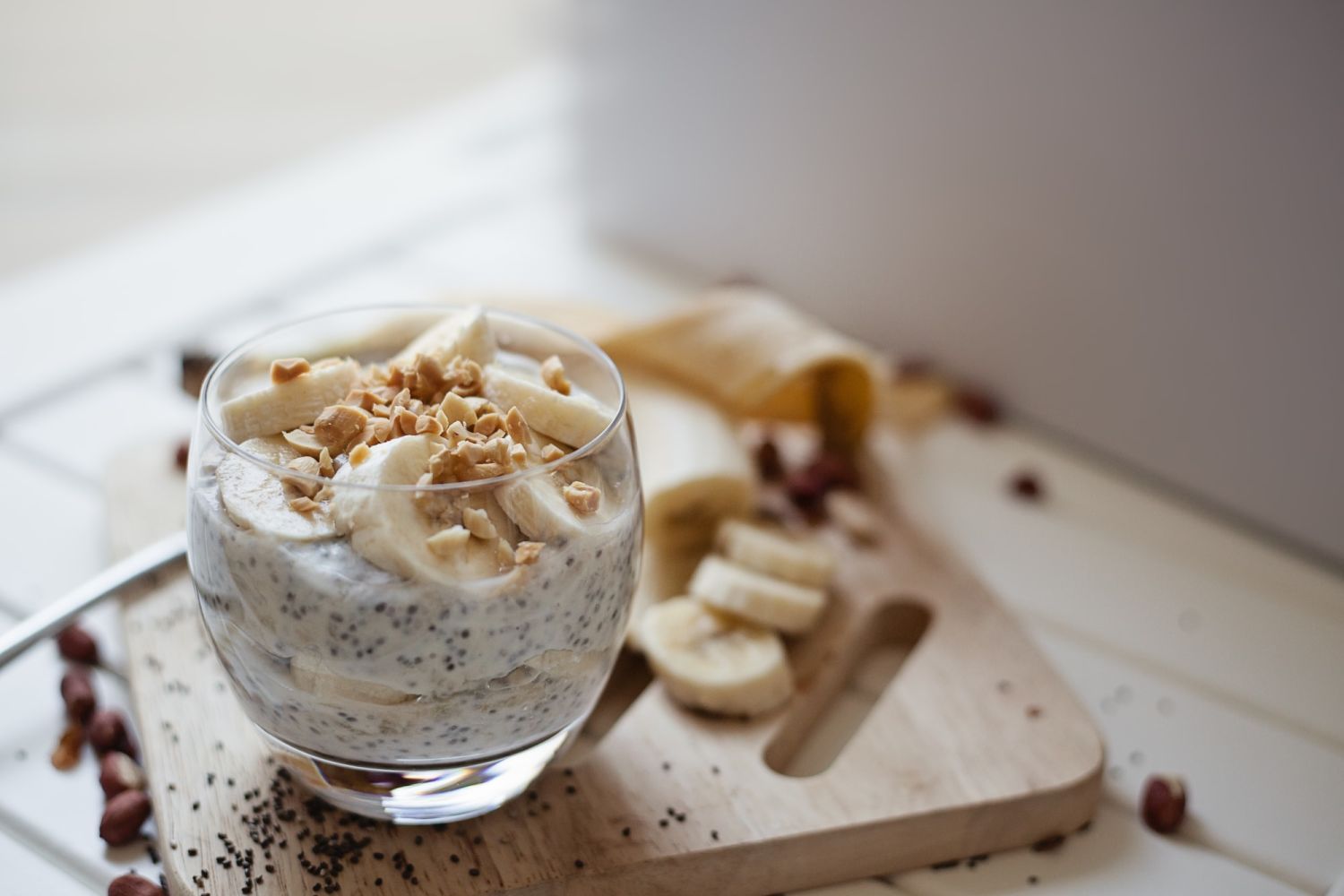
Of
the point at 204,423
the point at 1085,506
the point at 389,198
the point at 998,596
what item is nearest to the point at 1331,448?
the point at 1085,506

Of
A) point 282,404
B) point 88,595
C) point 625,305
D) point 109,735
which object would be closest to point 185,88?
point 625,305

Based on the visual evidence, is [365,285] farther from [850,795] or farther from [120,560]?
[850,795]

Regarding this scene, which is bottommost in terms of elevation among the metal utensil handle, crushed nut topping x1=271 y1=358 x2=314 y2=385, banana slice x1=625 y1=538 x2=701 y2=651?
the metal utensil handle

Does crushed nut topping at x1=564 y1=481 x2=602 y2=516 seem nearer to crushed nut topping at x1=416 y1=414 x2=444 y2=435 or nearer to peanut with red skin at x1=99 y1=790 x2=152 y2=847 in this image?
crushed nut topping at x1=416 y1=414 x2=444 y2=435

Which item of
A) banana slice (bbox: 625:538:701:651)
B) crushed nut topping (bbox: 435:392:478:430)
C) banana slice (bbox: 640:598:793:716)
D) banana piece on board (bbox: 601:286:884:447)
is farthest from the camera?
banana piece on board (bbox: 601:286:884:447)

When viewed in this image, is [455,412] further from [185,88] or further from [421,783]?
[185,88]

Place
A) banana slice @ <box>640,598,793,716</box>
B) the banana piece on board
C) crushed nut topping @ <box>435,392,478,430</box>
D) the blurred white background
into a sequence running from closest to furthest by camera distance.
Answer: crushed nut topping @ <box>435,392,478,430</box>, banana slice @ <box>640,598,793,716</box>, the banana piece on board, the blurred white background

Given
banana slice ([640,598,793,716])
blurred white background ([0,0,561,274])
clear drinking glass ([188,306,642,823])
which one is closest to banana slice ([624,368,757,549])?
banana slice ([640,598,793,716])

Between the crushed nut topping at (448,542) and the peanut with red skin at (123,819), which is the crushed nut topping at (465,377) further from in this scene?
the peanut with red skin at (123,819)
